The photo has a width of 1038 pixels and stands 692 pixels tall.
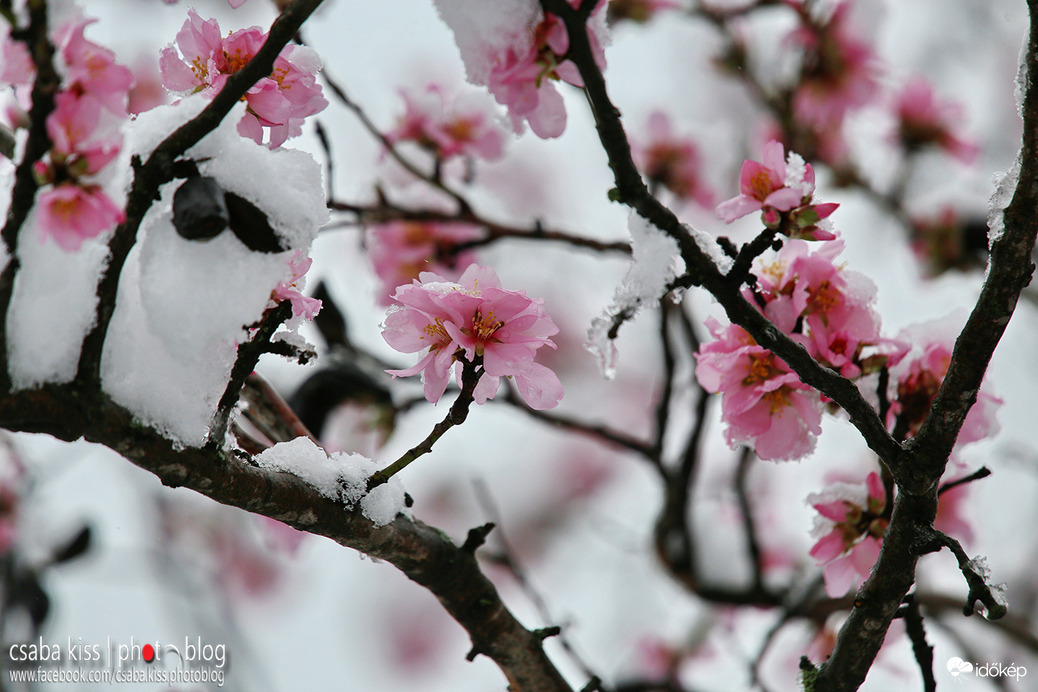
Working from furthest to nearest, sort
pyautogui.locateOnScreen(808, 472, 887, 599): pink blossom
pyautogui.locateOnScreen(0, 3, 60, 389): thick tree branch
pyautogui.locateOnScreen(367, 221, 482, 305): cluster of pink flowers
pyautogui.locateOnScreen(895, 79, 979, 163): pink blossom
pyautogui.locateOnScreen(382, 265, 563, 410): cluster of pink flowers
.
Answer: pyautogui.locateOnScreen(895, 79, 979, 163): pink blossom → pyautogui.locateOnScreen(367, 221, 482, 305): cluster of pink flowers → pyautogui.locateOnScreen(808, 472, 887, 599): pink blossom → pyautogui.locateOnScreen(382, 265, 563, 410): cluster of pink flowers → pyautogui.locateOnScreen(0, 3, 60, 389): thick tree branch

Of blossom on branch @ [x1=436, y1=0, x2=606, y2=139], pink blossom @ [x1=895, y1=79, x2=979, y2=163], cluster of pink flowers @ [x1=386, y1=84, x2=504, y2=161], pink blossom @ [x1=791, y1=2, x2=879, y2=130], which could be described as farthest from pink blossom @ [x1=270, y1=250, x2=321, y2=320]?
pink blossom @ [x1=895, y1=79, x2=979, y2=163]

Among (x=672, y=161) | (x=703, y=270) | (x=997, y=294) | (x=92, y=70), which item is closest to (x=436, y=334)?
(x=703, y=270)

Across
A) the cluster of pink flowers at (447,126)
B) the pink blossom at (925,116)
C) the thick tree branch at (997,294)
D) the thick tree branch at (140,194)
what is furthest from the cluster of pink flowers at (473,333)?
the pink blossom at (925,116)

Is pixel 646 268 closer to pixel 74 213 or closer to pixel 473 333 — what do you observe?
pixel 473 333

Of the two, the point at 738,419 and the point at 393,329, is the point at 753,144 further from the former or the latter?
the point at 393,329

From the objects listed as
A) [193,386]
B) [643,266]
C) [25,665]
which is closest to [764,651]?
[643,266]

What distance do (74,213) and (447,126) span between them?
1.52 m

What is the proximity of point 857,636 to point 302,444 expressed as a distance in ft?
2.16

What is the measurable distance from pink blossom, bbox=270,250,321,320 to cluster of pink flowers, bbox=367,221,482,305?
138 centimetres

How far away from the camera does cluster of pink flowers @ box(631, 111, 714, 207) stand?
2.60m

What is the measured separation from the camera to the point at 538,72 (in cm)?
79

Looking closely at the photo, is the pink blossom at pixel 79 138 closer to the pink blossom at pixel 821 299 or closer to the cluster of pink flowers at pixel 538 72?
the cluster of pink flowers at pixel 538 72

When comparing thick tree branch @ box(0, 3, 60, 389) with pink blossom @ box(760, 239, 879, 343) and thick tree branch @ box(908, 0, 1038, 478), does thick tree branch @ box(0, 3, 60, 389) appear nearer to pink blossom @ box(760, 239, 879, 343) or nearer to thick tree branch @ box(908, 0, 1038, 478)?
pink blossom @ box(760, 239, 879, 343)

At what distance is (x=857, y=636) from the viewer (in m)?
0.84
